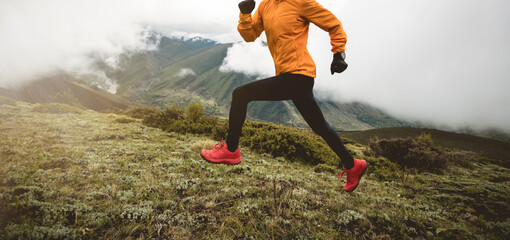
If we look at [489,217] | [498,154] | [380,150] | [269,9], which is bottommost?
[498,154]

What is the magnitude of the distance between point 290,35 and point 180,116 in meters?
9.72

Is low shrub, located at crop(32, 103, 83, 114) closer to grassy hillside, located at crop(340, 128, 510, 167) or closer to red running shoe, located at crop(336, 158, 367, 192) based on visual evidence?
red running shoe, located at crop(336, 158, 367, 192)

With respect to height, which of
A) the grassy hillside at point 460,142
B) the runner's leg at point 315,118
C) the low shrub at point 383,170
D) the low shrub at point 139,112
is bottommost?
the grassy hillside at point 460,142

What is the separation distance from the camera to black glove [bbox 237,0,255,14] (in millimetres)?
3383

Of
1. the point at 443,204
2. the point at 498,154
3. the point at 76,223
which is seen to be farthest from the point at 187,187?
the point at 498,154

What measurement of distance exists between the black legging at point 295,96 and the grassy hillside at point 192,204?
1079mm

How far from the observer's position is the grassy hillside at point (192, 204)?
7.54ft

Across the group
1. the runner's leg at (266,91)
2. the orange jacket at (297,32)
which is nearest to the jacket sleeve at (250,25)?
the orange jacket at (297,32)

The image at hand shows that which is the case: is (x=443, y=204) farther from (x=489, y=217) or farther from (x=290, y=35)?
(x=290, y=35)

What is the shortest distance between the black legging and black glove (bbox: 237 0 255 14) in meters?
1.36

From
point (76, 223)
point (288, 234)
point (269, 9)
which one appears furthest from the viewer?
point (269, 9)

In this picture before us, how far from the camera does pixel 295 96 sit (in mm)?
3049

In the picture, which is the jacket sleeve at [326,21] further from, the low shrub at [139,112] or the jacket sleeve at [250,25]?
the low shrub at [139,112]

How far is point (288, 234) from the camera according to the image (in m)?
2.49
